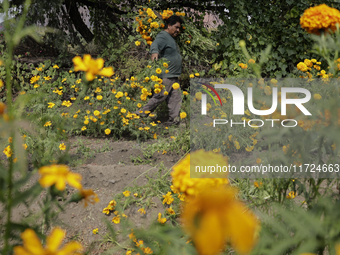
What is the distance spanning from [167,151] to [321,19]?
81.7 inches

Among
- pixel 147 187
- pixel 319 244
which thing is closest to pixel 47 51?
pixel 147 187

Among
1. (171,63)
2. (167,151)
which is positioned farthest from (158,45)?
(167,151)

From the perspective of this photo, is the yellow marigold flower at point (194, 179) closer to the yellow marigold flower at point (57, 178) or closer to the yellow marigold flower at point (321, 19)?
the yellow marigold flower at point (57, 178)

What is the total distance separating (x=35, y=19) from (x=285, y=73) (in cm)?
466

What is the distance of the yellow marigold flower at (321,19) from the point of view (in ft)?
3.49

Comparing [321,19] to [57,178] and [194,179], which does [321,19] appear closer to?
[194,179]

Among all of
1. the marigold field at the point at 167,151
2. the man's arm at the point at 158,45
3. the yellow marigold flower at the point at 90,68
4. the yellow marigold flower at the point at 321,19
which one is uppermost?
the man's arm at the point at 158,45

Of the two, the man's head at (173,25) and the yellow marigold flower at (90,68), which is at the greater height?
the man's head at (173,25)

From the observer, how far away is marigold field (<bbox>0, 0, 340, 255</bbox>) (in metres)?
0.62

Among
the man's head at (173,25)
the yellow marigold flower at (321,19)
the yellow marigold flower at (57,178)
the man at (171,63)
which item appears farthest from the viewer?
the man's head at (173,25)

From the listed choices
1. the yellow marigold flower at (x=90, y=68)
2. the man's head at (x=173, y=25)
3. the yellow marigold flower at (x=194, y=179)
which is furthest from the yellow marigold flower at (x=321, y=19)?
the man's head at (x=173, y=25)

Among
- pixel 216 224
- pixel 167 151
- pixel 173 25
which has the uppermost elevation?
pixel 173 25

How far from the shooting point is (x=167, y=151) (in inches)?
116

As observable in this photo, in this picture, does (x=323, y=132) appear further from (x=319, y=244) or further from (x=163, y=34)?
(x=163, y=34)
